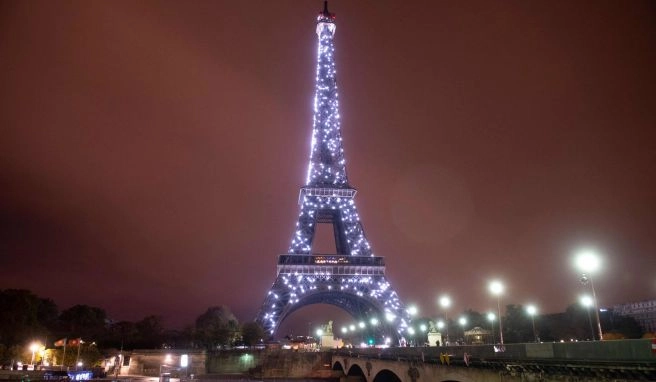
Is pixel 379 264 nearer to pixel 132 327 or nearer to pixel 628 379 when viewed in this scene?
pixel 628 379

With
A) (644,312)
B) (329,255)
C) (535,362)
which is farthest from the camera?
(644,312)

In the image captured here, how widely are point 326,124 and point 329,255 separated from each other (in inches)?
1203

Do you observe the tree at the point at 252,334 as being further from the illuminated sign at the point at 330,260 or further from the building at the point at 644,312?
the building at the point at 644,312

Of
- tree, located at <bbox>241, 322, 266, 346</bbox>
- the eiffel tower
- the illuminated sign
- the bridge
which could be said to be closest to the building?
the eiffel tower

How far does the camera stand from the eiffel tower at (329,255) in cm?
8662

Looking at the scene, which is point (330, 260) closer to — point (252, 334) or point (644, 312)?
point (252, 334)

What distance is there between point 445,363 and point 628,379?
43.4 feet

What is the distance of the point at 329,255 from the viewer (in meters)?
90.2

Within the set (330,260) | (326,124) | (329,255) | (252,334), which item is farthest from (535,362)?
(326,124)

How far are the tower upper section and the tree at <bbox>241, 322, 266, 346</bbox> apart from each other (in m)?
29.0

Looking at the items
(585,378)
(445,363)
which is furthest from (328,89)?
(585,378)

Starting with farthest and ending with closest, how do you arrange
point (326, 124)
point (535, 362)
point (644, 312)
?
point (644, 312) → point (326, 124) → point (535, 362)

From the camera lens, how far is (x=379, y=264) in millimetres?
91188

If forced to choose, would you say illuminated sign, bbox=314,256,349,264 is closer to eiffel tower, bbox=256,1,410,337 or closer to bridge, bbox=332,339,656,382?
eiffel tower, bbox=256,1,410,337
